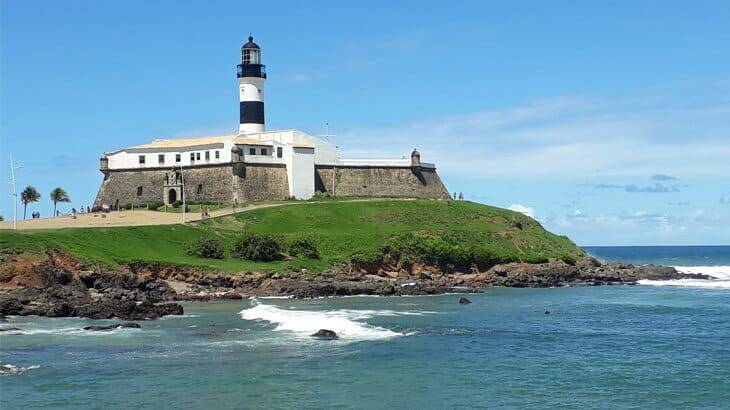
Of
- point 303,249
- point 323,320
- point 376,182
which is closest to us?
point 323,320

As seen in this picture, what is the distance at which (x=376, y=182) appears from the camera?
9925 centimetres

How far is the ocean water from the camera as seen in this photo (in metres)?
27.3

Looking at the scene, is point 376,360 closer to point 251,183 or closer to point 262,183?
point 251,183

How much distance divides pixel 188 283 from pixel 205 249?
7.26m

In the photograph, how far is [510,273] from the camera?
78750 mm

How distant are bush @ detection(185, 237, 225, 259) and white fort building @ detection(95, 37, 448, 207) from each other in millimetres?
18797

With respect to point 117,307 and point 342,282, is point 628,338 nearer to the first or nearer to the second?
point 117,307

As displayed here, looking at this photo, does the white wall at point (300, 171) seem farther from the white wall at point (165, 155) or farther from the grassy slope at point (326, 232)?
the white wall at point (165, 155)

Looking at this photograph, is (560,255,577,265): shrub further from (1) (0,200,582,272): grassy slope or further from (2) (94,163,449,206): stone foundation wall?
(2) (94,163,449,206): stone foundation wall

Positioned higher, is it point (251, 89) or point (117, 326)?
point (251, 89)

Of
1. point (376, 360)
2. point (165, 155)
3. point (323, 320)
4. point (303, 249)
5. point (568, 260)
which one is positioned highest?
point (165, 155)

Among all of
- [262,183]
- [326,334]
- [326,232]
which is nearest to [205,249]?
[326,232]

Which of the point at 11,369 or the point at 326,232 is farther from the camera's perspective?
the point at 326,232

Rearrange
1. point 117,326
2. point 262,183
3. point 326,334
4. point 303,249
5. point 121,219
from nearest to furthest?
point 326,334 < point 117,326 < point 303,249 < point 121,219 < point 262,183
